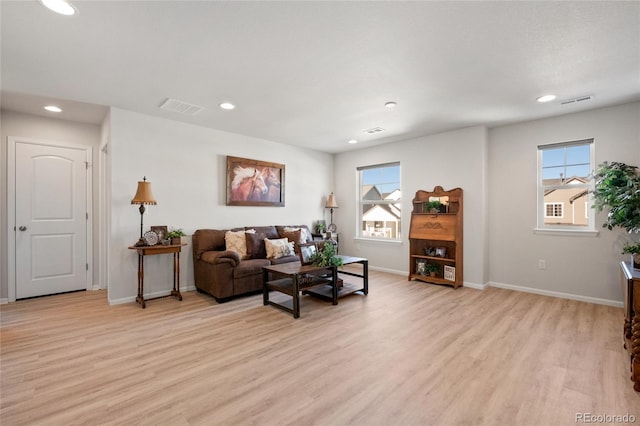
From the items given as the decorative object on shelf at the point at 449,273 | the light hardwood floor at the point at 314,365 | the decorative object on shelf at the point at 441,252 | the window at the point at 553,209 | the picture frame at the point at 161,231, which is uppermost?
the window at the point at 553,209

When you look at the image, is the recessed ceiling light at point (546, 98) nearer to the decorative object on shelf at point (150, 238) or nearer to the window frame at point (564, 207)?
the window frame at point (564, 207)

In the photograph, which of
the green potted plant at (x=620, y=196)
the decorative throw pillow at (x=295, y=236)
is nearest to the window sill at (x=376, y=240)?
the decorative throw pillow at (x=295, y=236)

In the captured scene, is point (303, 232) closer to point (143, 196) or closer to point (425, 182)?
point (425, 182)

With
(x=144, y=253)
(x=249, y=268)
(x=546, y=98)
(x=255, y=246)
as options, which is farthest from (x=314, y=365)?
(x=546, y=98)

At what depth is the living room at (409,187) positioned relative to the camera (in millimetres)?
3738

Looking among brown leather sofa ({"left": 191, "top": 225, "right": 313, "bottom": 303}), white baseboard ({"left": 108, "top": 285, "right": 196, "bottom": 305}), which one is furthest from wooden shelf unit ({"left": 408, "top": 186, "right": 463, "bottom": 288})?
white baseboard ({"left": 108, "top": 285, "right": 196, "bottom": 305})

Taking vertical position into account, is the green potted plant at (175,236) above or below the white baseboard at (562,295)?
above

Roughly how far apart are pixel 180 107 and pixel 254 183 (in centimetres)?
177

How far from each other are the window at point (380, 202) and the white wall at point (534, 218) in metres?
1.62

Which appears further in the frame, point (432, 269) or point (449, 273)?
point (432, 269)

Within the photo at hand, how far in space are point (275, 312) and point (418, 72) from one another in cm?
294

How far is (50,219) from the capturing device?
4133mm

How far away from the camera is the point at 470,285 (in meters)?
4.55

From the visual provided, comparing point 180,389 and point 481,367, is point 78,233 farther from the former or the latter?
point 481,367
